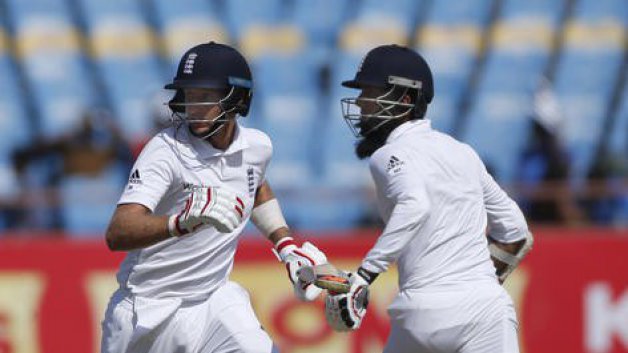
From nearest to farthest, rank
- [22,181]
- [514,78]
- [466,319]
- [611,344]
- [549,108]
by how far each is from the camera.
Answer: [466,319], [611,344], [22,181], [549,108], [514,78]

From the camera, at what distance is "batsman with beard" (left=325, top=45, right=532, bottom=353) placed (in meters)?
5.75

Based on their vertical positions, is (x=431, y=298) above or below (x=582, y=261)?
above

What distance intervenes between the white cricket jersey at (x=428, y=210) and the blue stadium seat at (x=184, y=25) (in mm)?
7305

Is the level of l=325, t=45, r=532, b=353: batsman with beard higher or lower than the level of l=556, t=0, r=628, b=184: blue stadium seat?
higher

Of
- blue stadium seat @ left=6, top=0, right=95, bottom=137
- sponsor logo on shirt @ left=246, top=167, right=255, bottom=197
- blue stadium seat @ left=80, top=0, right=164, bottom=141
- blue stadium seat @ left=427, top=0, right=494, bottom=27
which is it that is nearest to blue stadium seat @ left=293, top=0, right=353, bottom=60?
blue stadium seat @ left=427, top=0, right=494, bottom=27

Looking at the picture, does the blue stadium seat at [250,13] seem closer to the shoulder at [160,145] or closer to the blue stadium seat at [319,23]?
the blue stadium seat at [319,23]

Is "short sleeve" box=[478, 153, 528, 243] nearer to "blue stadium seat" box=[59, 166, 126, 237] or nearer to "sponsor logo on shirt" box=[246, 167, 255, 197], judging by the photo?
"sponsor logo on shirt" box=[246, 167, 255, 197]

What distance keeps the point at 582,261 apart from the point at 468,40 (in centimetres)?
409

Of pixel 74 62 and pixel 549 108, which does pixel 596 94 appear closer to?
pixel 549 108

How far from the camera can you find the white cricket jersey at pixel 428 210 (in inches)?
225

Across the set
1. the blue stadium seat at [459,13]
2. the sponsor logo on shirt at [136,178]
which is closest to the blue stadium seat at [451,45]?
the blue stadium seat at [459,13]

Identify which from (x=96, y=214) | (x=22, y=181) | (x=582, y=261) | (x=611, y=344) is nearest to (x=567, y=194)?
(x=582, y=261)

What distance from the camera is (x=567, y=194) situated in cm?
1036

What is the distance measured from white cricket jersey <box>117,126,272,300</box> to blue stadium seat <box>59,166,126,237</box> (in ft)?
12.3
